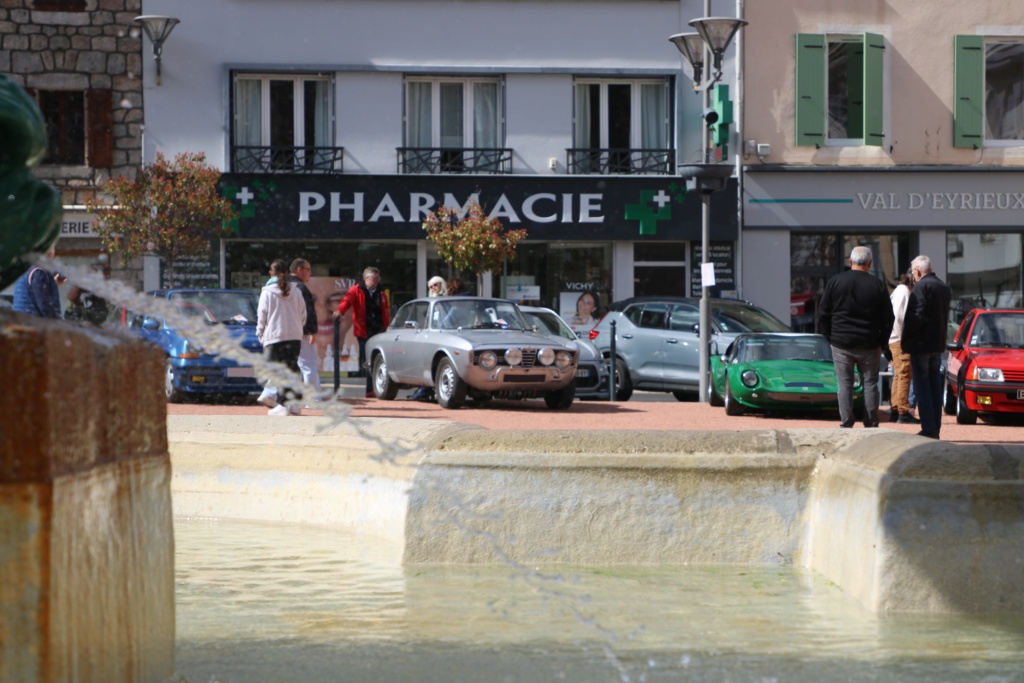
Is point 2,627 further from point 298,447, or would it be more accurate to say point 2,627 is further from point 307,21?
point 307,21

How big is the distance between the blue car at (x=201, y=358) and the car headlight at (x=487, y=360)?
8.65ft

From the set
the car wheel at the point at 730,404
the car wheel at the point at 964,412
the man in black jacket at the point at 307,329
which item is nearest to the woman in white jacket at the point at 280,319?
the man in black jacket at the point at 307,329

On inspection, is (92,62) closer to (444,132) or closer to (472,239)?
(444,132)

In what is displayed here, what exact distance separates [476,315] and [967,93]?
13.5 metres

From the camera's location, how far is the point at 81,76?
25734 mm

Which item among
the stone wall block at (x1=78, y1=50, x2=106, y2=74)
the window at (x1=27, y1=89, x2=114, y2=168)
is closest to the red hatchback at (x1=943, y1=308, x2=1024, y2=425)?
the window at (x1=27, y1=89, x2=114, y2=168)

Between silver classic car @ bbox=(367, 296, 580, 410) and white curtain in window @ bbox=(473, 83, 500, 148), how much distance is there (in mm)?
8775

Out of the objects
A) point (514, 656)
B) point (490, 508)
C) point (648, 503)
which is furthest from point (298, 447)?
point (514, 656)

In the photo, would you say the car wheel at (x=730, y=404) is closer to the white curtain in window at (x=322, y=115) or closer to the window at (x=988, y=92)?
the white curtain in window at (x=322, y=115)

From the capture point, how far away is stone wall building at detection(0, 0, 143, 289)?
84.1 ft

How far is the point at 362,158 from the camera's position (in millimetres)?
26266

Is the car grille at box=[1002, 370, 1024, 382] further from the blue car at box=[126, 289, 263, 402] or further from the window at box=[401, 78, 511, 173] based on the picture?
the window at box=[401, 78, 511, 173]

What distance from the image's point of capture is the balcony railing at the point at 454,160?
26.4 m

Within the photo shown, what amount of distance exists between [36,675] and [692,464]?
3540mm
